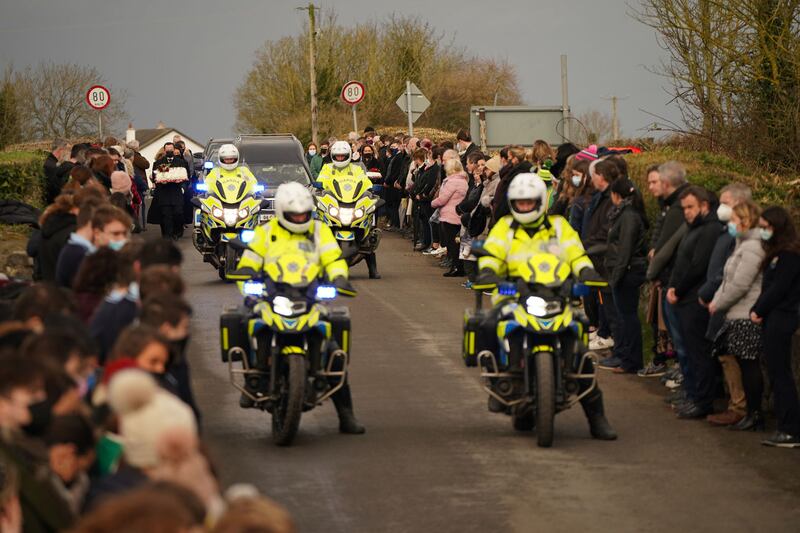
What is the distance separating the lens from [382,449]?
39.1ft

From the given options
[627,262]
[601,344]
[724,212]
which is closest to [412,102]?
[601,344]

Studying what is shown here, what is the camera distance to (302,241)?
41.1 ft

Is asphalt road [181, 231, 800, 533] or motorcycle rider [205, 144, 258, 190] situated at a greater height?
motorcycle rider [205, 144, 258, 190]

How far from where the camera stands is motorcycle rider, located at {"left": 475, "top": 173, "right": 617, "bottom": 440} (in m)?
12.4

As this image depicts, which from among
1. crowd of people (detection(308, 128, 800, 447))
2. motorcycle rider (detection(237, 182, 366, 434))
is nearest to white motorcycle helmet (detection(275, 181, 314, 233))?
motorcycle rider (detection(237, 182, 366, 434))

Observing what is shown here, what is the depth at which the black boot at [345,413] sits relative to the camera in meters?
12.6

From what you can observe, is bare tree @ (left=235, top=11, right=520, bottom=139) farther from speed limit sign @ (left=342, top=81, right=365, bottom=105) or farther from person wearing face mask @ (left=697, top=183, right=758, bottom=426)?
person wearing face mask @ (left=697, top=183, right=758, bottom=426)

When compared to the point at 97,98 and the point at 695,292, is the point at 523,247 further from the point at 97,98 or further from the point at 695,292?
the point at 97,98

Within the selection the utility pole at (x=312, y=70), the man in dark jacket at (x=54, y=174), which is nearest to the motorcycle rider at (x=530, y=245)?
the man in dark jacket at (x=54, y=174)

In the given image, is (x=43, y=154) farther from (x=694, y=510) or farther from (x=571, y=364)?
(x=694, y=510)

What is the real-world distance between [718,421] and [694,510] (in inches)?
119

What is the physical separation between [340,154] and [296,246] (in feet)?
36.5

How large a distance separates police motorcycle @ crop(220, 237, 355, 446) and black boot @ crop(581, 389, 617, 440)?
182 cm

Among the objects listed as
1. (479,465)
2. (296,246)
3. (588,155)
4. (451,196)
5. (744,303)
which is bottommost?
(479,465)
